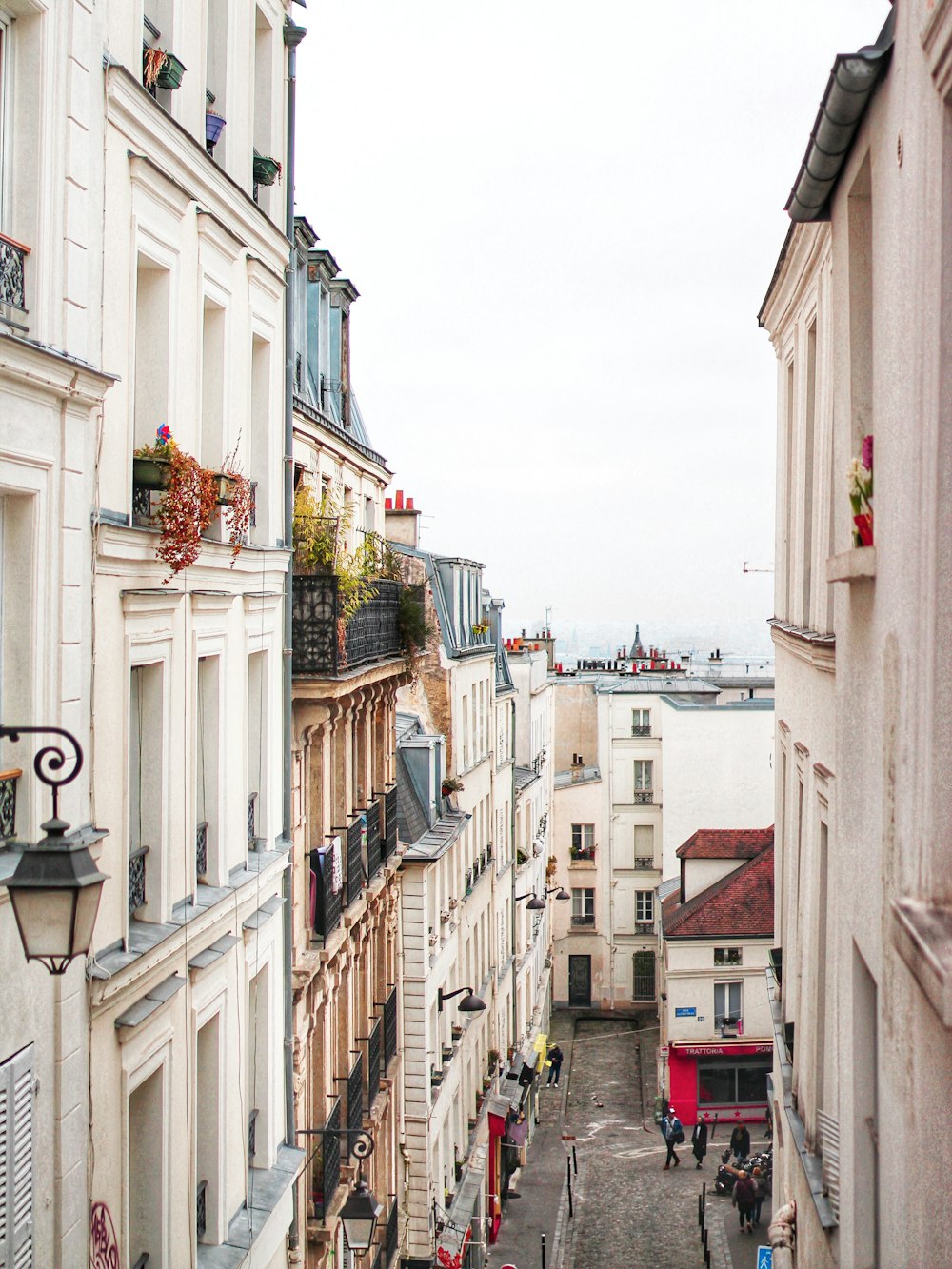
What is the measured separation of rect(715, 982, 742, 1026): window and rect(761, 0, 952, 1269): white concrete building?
30.7 m

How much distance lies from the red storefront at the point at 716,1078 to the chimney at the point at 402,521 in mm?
18784

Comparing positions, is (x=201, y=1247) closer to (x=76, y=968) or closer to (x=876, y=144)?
(x=76, y=968)

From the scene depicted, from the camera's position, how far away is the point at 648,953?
58.5 meters

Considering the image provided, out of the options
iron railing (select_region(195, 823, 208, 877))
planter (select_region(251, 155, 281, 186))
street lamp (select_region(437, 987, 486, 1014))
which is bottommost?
street lamp (select_region(437, 987, 486, 1014))

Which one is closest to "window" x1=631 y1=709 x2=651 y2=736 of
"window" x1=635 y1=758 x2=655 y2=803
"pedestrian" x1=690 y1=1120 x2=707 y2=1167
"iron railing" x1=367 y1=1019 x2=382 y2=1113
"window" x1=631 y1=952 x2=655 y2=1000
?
"window" x1=635 y1=758 x2=655 y2=803

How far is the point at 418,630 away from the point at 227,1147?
9326 millimetres

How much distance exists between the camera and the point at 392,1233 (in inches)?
872

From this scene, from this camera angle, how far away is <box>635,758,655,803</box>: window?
58.9 meters

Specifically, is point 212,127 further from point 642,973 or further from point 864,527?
point 642,973

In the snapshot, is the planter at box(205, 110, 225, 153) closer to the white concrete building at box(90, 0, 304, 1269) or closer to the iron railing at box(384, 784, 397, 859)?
the white concrete building at box(90, 0, 304, 1269)

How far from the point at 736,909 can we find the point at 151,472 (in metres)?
35.1

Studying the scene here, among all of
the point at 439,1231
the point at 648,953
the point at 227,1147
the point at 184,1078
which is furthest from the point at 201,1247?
the point at 648,953

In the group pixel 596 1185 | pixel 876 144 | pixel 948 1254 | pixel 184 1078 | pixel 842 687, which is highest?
pixel 876 144

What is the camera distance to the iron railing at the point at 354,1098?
18562mm
